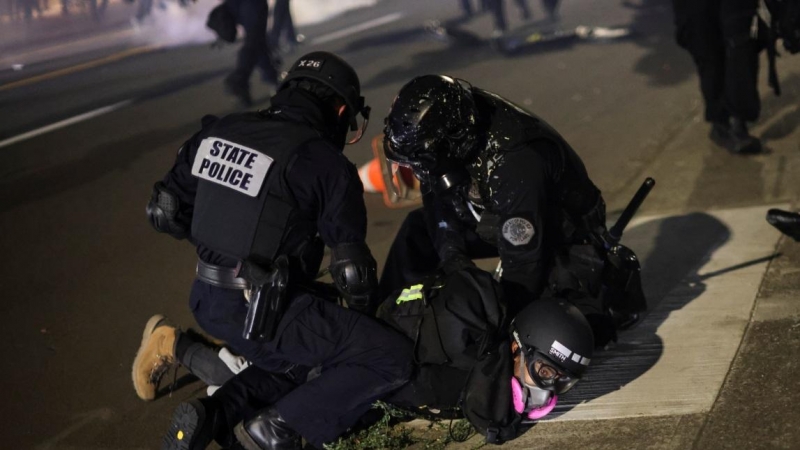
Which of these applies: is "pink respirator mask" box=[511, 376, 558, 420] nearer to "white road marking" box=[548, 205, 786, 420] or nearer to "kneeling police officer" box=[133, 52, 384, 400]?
"white road marking" box=[548, 205, 786, 420]

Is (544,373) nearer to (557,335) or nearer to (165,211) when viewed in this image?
(557,335)

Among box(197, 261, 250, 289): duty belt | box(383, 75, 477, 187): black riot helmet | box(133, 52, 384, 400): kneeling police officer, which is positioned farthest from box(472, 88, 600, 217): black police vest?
box(197, 261, 250, 289): duty belt

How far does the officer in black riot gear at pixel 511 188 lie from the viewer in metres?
3.90

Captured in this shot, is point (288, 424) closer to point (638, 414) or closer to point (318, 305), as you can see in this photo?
point (318, 305)

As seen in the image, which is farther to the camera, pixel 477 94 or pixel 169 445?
pixel 477 94

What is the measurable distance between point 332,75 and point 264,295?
37.0 inches

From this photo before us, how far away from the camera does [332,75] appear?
12.9ft

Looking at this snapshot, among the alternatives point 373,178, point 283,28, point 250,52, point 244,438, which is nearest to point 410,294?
point 244,438

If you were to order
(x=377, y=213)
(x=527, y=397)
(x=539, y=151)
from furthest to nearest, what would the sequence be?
(x=377, y=213)
(x=539, y=151)
(x=527, y=397)

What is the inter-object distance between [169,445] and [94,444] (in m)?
0.61

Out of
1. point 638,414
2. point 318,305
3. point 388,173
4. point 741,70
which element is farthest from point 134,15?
point 638,414

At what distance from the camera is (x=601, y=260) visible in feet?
13.8

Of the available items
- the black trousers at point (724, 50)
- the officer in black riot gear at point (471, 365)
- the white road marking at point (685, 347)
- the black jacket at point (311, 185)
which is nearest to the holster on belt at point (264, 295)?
the black jacket at point (311, 185)

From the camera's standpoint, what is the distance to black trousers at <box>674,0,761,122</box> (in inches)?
254
